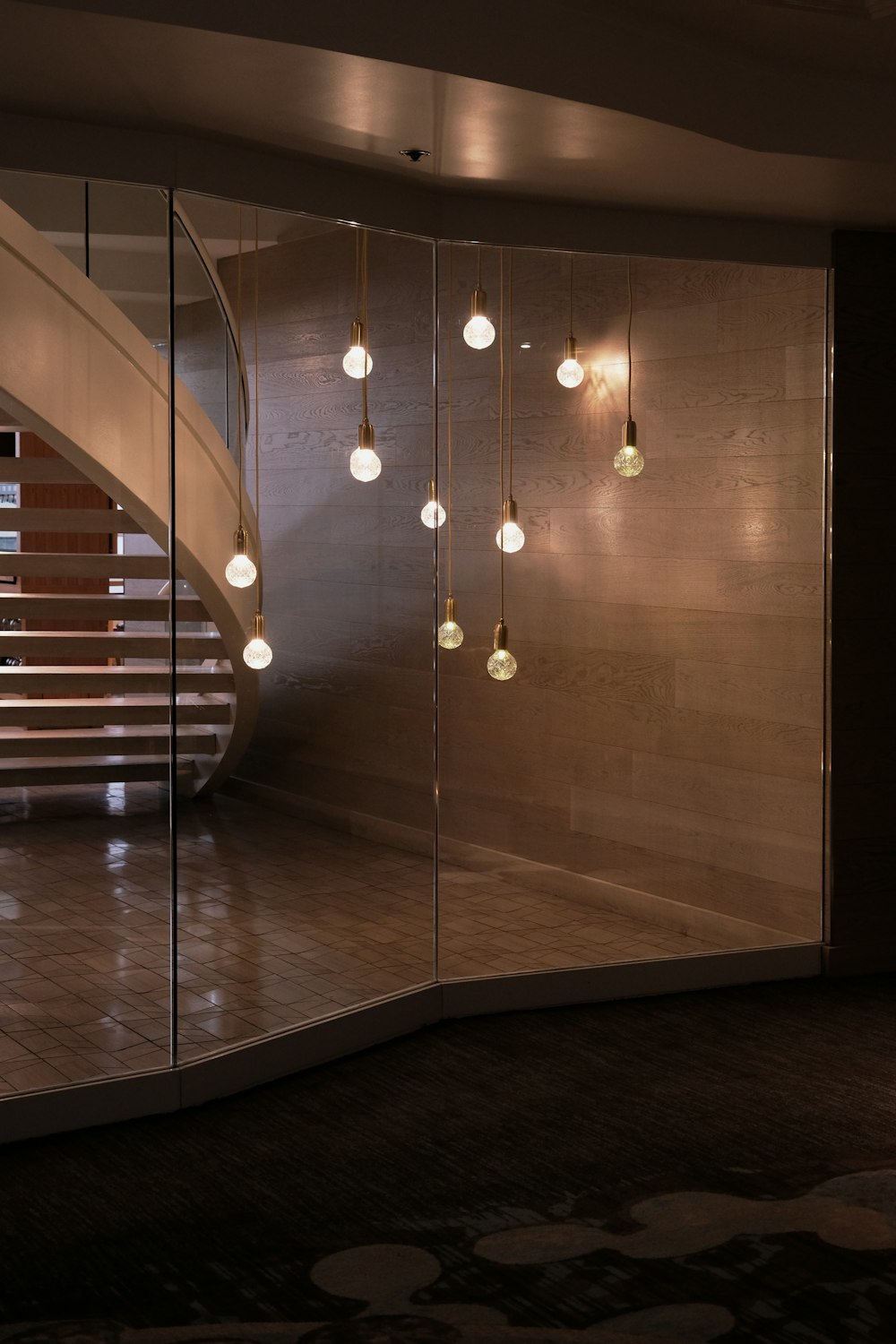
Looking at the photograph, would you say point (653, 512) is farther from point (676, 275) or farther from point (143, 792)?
point (143, 792)

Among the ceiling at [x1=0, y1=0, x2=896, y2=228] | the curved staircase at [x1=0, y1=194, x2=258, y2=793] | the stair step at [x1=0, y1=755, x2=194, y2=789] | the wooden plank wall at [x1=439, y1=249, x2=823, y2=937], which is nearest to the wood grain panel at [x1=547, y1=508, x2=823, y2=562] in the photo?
the wooden plank wall at [x1=439, y1=249, x2=823, y2=937]

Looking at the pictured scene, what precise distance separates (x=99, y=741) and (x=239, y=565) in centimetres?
59

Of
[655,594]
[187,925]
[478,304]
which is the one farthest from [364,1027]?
[478,304]

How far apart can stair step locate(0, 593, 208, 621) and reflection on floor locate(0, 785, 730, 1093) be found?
17.1 inches

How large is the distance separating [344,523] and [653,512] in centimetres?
109

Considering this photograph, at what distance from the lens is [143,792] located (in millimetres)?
3576

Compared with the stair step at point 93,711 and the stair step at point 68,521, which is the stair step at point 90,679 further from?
the stair step at point 68,521

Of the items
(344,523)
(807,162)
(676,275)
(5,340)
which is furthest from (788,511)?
(5,340)

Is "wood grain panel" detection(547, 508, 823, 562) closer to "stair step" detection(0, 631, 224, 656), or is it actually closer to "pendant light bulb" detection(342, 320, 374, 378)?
"pendant light bulb" detection(342, 320, 374, 378)

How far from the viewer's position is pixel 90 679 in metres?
3.50

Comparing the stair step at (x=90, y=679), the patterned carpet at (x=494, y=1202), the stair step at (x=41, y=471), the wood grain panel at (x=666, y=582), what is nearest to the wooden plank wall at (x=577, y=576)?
the wood grain panel at (x=666, y=582)

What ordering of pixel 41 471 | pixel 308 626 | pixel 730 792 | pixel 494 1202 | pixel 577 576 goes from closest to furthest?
pixel 494 1202, pixel 41 471, pixel 308 626, pixel 577 576, pixel 730 792

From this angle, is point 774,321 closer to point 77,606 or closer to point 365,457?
point 365,457

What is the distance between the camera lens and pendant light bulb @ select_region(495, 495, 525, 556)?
13.9ft
